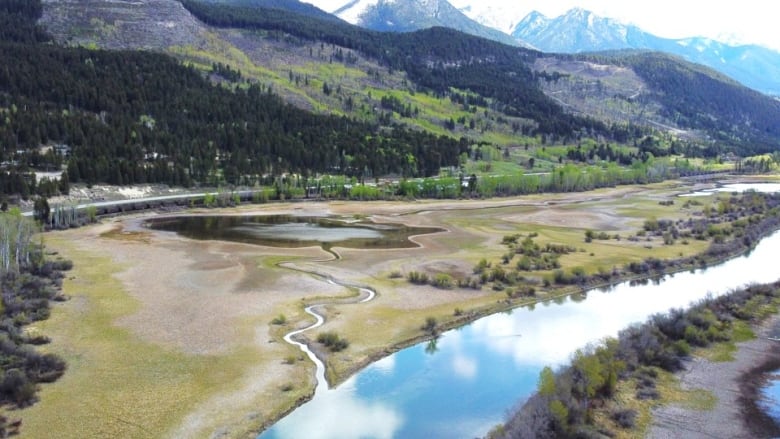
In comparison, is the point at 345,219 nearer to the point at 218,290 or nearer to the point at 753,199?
the point at 218,290

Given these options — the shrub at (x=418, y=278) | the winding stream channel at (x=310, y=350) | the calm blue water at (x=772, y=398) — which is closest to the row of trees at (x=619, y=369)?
the calm blue water at (x=772, y=398)

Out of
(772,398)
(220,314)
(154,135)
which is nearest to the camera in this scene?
(772,398)

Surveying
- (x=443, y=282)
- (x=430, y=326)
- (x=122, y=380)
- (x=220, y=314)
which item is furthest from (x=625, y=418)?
(x=220, y=314)

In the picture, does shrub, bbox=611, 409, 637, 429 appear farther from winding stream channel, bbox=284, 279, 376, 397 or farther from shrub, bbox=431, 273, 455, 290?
shrub, bbox=431, 273, 455, 290

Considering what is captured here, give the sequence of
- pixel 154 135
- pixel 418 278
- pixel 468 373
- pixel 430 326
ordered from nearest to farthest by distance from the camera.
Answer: pixel 468 373, pixel 430 326, pixel 418 278, pixel 154 135

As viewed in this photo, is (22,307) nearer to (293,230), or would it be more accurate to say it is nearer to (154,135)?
(293,230)

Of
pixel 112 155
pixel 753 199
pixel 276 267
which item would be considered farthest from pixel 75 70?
pixel 753 199
